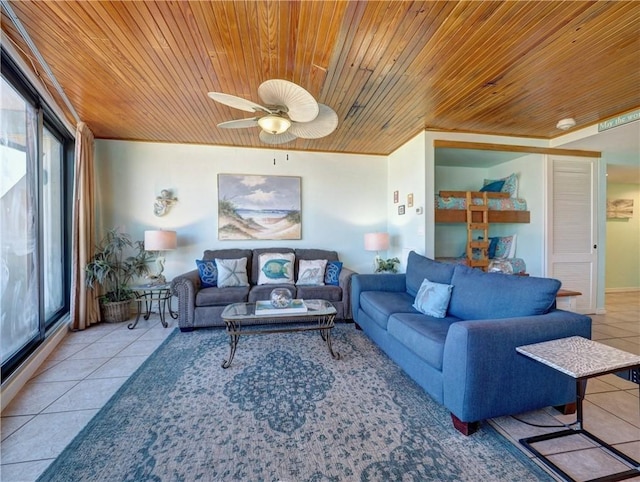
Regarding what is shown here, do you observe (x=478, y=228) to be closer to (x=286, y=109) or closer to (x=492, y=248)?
(x=492, y=248)

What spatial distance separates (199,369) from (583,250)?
514 centimetres

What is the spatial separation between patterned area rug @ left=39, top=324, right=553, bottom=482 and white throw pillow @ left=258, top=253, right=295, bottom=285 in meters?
1.38

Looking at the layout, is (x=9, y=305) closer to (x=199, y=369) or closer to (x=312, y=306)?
(x=199, y=369)

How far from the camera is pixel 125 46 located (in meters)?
1.89

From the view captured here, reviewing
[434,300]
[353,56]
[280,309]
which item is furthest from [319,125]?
[434,300]

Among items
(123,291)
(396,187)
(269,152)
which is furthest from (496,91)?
(123,291)

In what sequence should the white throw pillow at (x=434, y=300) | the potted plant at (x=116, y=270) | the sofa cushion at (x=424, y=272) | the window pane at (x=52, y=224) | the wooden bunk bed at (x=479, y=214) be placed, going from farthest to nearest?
the wooden bunk bed at (x=479, y=214), the potted plant at (x=116, y=270), the window pane at (x=52, y=224), the sofa cushion at (x=424, y=272), the white throw pillow at (x=434, y=300)

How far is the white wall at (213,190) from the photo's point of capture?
3.74 meters

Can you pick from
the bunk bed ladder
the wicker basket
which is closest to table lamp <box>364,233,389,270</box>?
the bunk bed ladder

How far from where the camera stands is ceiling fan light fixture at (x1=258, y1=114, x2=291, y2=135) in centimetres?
192

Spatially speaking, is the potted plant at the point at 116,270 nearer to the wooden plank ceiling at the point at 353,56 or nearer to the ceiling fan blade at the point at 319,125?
the wooden plank ceiling at the point at 353,56

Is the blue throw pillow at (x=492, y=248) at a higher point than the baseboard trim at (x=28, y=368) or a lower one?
higher

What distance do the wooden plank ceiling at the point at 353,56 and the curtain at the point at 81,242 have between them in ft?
1.42

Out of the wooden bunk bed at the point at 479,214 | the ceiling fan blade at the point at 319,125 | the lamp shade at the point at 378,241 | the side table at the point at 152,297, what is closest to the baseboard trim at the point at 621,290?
the wooden bunk bed at the point at 479,214
